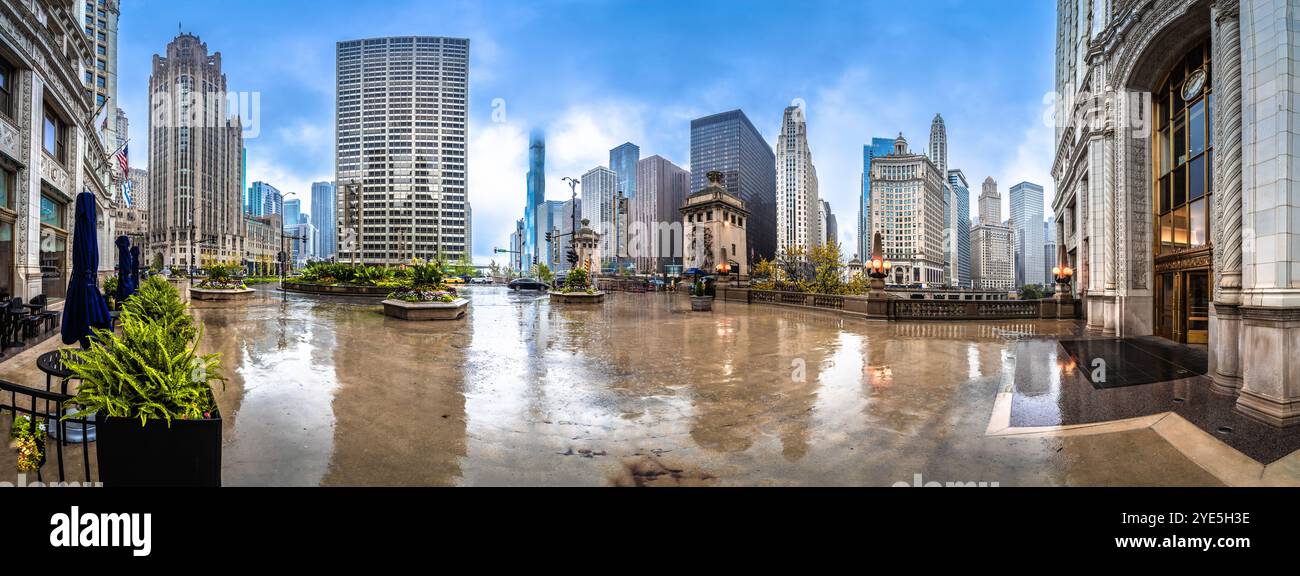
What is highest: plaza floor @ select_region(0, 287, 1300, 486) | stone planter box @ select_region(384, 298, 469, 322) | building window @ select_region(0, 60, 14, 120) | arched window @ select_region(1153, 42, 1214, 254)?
building window @ select_region(0, 60, 14, 120)

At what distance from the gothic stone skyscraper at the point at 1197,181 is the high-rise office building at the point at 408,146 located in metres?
119

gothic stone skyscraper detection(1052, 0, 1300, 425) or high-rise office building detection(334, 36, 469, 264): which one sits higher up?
high-rise office building detection(334, 36, 469, 264)

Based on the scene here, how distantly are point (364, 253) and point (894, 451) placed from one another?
435 ft

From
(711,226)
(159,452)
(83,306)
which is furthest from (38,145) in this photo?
(711,226)

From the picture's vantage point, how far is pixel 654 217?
182 metres

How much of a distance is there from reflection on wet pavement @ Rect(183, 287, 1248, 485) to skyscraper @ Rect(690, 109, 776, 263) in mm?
145338

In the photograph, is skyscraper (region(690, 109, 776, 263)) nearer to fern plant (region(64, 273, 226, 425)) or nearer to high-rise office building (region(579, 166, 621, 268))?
high-rise office building (region(579, 166, 621, 268))

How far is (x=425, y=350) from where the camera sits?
11.3 metres

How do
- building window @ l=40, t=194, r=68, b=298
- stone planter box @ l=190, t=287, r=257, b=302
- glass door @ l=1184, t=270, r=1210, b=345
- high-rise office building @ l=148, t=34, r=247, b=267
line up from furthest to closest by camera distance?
1. high-rise office building @ l=148, t=34, r=247, b=267
2. stone planter box @ l=190, t=287, r=257, b=302
3. building window @ l=40, t=194, r=68, b=298
4. glass door @ l=1184, t=270, r=1210, b=345

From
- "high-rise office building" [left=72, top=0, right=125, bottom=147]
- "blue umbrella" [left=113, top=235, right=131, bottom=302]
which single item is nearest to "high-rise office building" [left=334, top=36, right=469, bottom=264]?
"high-rise office building" [left=72, top=0, right=125, bottom=147]

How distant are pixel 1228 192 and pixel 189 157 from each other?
181247 millimetres

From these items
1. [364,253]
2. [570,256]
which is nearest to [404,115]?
[364,253]

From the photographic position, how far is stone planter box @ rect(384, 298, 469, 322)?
57.6 feet
